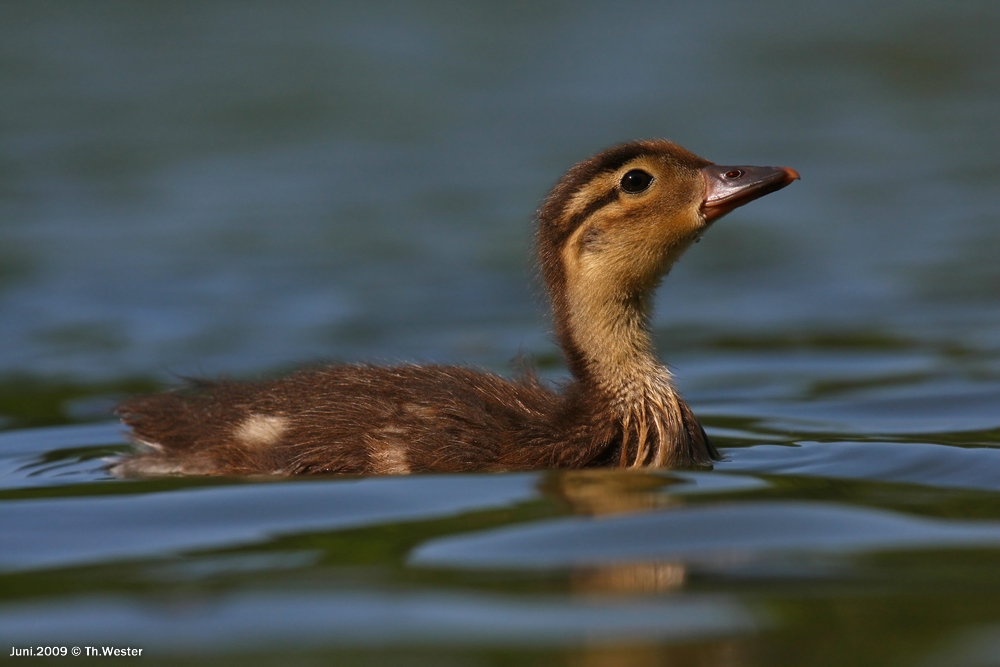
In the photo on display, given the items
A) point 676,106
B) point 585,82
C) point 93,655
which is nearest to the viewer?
point 93,655

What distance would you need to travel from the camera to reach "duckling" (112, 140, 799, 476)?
756 cm

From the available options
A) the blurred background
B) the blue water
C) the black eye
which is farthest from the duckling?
the blurred background

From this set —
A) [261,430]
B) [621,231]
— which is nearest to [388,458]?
[261,430]

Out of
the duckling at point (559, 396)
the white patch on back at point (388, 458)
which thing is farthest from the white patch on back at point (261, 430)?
the white patch on back at point (388, 458)

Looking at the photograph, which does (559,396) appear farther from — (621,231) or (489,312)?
(489,312)

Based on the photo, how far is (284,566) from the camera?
5.93 m

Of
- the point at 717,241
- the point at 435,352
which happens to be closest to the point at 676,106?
the point at 717,241

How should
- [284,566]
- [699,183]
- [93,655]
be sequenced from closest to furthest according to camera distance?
[93,655] → [284,566] → [699,183]

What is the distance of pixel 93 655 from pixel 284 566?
3.33ft

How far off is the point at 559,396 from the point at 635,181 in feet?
3.71

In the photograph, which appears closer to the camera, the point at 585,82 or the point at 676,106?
the point at 676,106

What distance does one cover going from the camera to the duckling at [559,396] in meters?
7.56

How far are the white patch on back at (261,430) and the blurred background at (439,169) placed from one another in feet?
4.84

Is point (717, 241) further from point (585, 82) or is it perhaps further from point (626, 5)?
point (626, 5)
